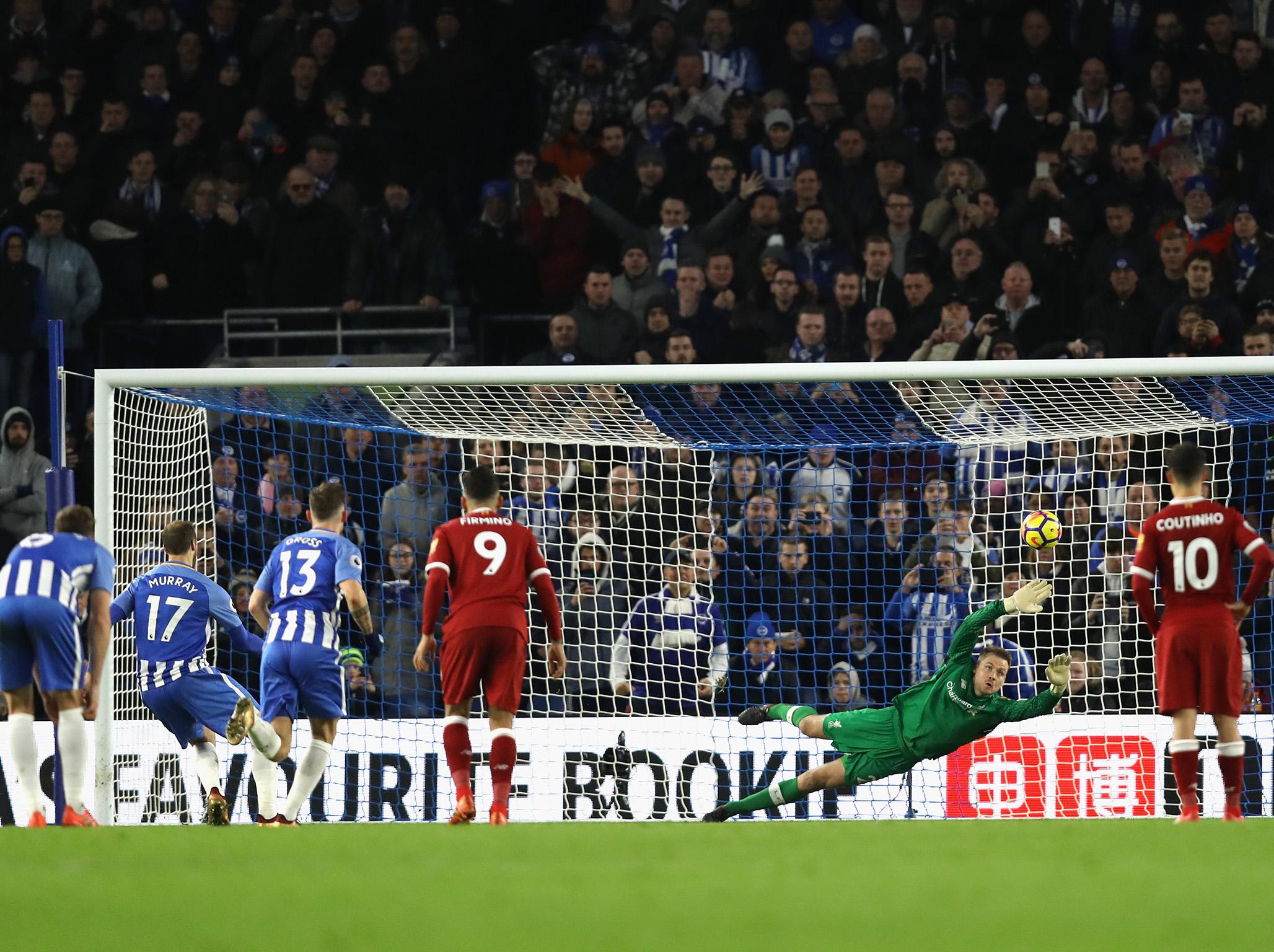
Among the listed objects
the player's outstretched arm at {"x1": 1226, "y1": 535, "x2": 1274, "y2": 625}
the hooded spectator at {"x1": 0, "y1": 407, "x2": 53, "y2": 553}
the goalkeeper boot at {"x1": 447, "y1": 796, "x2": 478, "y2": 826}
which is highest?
the hooded spectator at {"x1": 0, "y1": 407, "x2": 53, "y2": 553}

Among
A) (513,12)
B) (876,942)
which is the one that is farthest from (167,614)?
(513,12)

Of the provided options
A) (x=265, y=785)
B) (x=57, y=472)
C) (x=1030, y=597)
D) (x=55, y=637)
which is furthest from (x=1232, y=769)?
(x=57, y=472)

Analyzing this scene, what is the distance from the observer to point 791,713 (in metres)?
10.3

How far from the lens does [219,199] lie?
14.5m

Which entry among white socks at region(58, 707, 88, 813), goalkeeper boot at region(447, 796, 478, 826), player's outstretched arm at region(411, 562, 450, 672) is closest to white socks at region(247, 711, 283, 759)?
white socks at region(58, 707, 88, 813)

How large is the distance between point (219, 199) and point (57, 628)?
22.1 feet

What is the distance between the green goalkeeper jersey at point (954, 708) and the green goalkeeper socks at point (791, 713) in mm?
496

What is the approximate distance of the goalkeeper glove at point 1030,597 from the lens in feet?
31.4

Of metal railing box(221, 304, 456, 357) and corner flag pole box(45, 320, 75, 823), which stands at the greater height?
metal railing box(221, 304, 456, 357)

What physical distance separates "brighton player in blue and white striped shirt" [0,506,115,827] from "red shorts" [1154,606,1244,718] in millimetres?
4795

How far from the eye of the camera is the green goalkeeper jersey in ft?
32.2

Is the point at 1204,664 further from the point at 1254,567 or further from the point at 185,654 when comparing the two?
the point at 185,654

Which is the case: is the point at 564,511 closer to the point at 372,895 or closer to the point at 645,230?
the point at 645,230

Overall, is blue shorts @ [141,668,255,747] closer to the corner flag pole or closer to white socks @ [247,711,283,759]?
white socks @ [247,711,283,759]
